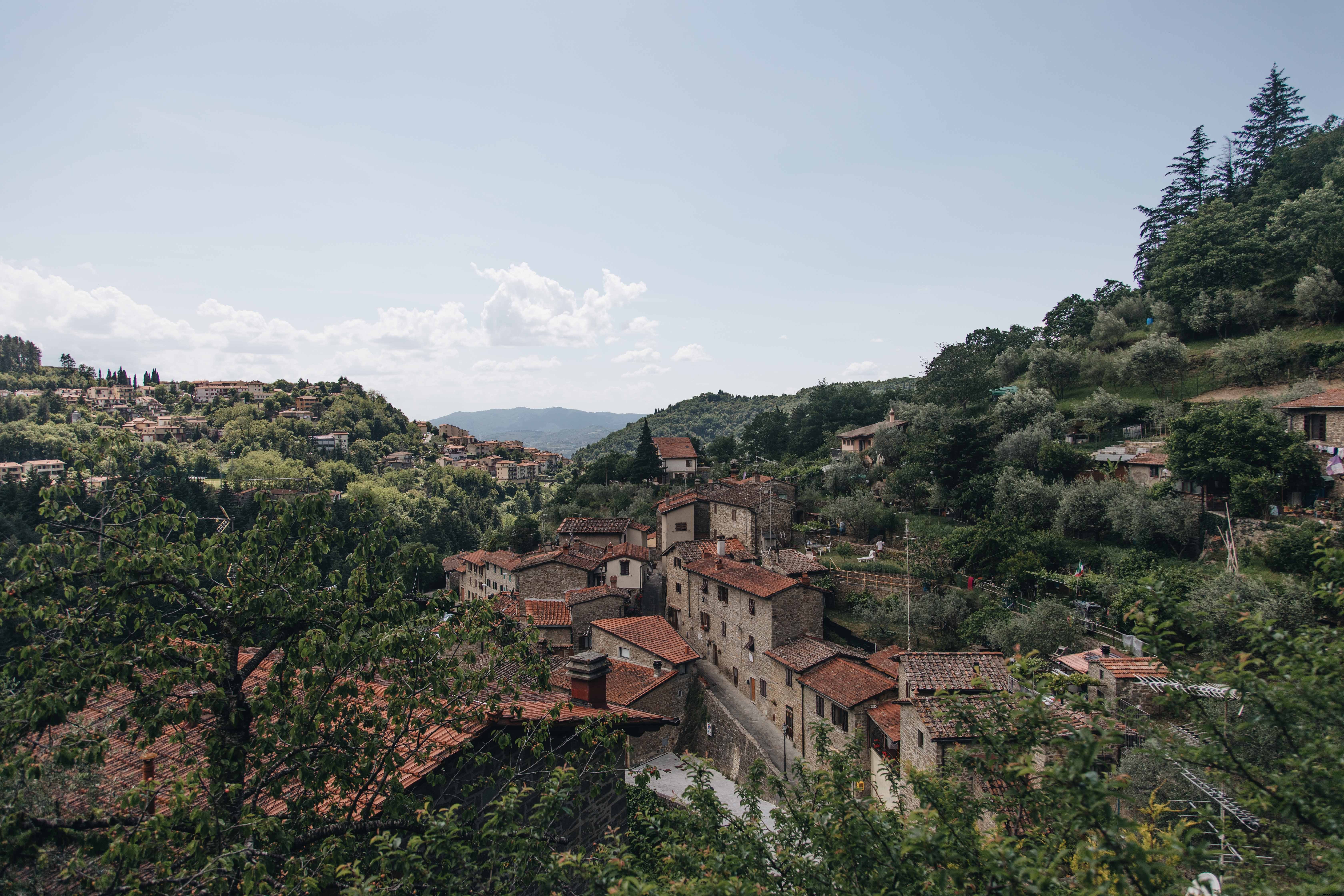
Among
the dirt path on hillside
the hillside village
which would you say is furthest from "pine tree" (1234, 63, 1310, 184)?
the dirt path on hillside

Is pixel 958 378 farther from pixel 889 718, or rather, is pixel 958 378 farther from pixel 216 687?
pixel 216 687

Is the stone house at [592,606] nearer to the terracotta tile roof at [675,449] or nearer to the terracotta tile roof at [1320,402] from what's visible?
the terracotta tile roof at [675,449]

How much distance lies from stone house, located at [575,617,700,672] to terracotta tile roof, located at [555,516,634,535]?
14.0 m

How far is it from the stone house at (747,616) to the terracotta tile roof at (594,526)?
12.9 m

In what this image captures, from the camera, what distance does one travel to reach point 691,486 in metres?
53.5

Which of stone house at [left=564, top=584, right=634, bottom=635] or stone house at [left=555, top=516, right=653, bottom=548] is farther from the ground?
stone house at [left=555, top=516, right=653, bottom=548]

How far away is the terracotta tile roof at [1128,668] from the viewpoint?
14539 millimetres

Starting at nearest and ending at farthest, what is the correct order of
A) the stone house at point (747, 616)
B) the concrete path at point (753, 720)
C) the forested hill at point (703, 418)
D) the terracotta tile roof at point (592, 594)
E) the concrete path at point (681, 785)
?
the concrete path at point (681, 785)
the concrete path at point (753, 720)
the stone house at point (747, 616)
the terracotta tile roof at point (592, 594)
the forested hill at point (703, 418)

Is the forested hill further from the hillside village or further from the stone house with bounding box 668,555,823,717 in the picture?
the stone house with bounding box 668,555,823,717

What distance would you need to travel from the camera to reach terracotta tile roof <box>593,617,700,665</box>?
2416 cm

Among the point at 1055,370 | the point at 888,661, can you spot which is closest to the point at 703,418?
the point at 1055,370

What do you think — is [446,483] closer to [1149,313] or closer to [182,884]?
[1149,313]

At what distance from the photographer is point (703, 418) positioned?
152 m

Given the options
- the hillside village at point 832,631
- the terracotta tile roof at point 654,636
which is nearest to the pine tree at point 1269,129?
the hillside village at point 832,631
